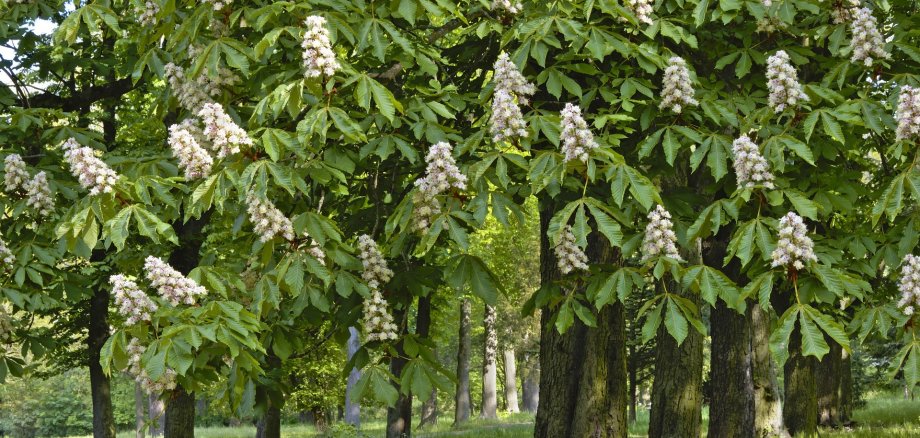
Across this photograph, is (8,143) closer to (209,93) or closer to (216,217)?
(209,93)

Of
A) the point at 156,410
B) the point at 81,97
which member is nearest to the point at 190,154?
the point at 81,97

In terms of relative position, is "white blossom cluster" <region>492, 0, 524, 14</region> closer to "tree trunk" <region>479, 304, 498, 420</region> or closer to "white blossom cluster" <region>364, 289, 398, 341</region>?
"white blossom cluster" <region>364, 289, 398, 341</region>

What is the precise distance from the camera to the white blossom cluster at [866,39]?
660 cm

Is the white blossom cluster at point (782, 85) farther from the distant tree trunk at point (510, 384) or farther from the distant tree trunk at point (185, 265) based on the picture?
the distant tree trunk at point (510, 384)

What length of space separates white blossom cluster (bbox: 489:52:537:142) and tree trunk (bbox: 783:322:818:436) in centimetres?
905

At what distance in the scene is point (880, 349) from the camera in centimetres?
2886

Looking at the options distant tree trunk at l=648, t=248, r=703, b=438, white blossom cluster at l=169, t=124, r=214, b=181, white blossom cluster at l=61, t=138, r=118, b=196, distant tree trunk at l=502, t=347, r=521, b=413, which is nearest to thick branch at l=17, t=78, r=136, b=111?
white blossom cluster at l=61, t=138, r=118, b=196

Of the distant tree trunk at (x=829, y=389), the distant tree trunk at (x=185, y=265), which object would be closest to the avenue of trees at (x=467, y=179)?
the distant tree trunk at (x=185, y=265)

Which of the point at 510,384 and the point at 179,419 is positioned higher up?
the point at 179,419

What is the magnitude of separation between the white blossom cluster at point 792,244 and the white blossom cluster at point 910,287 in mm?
643

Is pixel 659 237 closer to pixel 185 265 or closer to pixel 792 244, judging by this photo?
pixel 792 244

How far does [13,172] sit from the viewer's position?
738 centimetres

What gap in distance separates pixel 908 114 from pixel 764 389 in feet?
25.3

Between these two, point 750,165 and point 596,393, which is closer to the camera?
point 750,165
